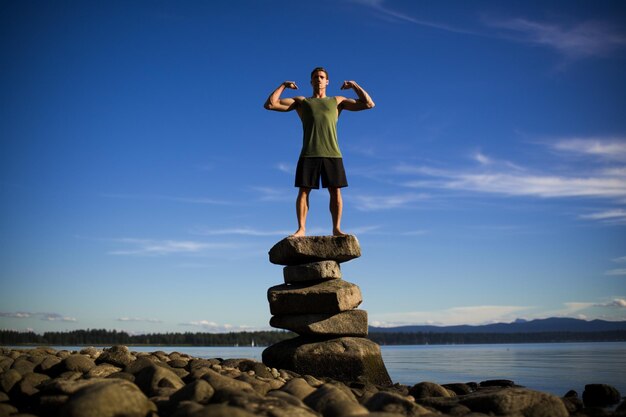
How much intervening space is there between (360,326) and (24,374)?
22.7 ft

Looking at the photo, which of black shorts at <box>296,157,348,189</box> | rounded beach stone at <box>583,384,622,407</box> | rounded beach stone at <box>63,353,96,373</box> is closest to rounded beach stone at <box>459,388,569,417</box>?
rounded beach stone at <box>583,384,622,407</box>

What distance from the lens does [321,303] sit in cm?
1281

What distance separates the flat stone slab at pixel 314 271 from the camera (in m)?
13.0

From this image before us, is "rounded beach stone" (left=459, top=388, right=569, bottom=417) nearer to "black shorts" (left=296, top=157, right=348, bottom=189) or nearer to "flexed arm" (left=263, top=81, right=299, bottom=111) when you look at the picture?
"black shorts" (left=296, top=157, right=348, bottom=189)

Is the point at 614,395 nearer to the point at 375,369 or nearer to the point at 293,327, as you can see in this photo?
the point at 375,369

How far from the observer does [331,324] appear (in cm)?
1284

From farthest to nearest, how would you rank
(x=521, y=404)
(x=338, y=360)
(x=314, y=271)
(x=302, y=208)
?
(x=302, y=208) < (x=314, y=271) < (x=338, y=360) < (x=521, y=404)

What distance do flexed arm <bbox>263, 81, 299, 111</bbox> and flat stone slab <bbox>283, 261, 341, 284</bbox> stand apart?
3.81m

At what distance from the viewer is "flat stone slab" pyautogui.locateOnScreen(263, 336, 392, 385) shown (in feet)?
40.3

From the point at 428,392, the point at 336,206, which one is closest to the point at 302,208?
the point at 336,206

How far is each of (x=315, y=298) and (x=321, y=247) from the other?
3.88 ft

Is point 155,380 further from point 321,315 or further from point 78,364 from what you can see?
point 321,315

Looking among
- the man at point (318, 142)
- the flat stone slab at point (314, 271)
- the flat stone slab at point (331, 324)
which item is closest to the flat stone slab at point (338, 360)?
the flat stone slab at point (331, 324)

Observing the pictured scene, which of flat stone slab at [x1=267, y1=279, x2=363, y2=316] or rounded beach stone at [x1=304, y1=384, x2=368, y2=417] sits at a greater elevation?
Result: flat stone slab at [x1=267, y1=279, x2=363, y2=316]
